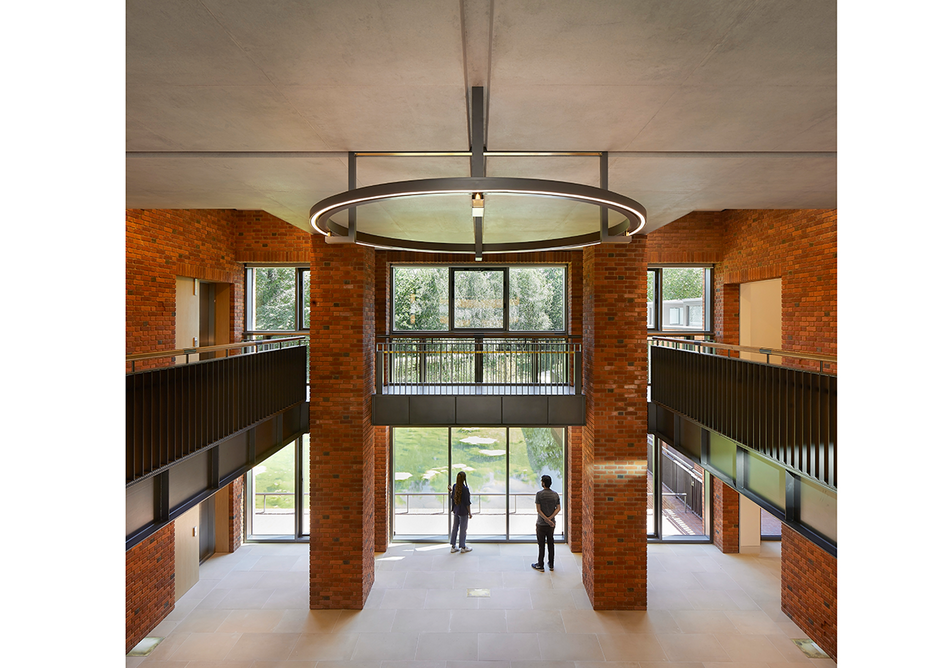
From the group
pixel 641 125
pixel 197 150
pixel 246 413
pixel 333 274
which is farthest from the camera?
pixel 333 274

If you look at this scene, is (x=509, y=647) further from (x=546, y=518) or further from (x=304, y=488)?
(x=304, y=488)

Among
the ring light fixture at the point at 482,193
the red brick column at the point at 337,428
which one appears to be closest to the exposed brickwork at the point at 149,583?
the red brick column at the point at 337,428

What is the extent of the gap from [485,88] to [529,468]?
8183 mm

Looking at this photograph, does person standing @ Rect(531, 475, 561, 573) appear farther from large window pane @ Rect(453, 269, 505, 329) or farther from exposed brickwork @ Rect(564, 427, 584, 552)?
large window pane @ Rect(453, 269, 505, 329)

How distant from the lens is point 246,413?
5.59 m

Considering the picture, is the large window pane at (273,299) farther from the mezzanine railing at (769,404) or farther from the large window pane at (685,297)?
the large window pane at (685,297)

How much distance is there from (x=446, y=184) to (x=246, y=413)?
4.49 meters

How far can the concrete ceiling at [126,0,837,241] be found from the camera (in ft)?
6.79

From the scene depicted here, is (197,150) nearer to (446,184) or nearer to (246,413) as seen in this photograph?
(446,184)

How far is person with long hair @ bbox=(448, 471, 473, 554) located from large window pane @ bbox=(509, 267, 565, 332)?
319 centimetres

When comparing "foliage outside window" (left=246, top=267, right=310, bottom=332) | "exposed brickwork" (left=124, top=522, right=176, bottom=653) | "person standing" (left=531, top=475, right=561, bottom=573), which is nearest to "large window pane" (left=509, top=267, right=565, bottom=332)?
"person standing" (left=531, top=475, right=561, bottom=573)

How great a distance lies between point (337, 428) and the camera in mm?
7051

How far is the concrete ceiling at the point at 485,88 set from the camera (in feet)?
6.79
